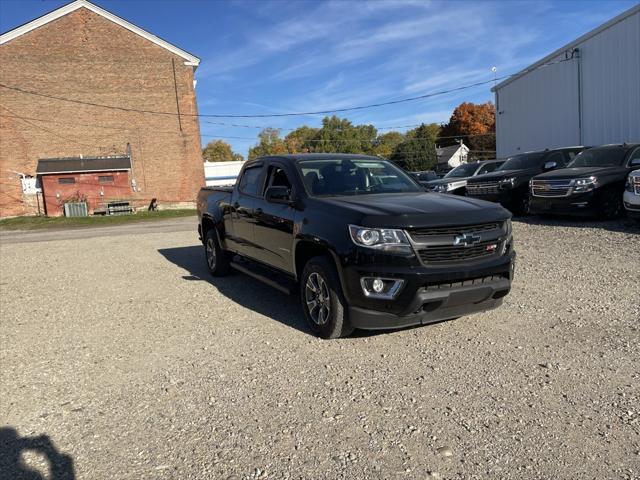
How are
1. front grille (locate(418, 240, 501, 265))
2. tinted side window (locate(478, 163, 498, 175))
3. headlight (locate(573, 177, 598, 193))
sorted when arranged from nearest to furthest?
front grille (locate(418, 240, 501, 265)) < headlight (locate(573, 177, 598, 193)) < tinted side window (locate(478, 163, 498, 175))

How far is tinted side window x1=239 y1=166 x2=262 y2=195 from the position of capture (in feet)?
21.6

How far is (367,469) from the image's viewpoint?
9.07 feet

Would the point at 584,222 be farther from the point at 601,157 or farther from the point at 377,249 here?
the point at 377,249

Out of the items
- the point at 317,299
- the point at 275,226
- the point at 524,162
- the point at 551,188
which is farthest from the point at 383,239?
the point at 524,162

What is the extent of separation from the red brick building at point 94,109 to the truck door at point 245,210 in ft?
84.7

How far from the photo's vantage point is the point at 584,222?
11.9 meters

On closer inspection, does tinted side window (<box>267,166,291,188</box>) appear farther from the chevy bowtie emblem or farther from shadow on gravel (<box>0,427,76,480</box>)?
shadow on gravel (<box>0,427,76,480</box>)

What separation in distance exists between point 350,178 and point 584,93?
17.8 meters

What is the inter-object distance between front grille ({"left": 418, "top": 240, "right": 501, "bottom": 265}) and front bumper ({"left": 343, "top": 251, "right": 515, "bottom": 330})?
0.08 meters

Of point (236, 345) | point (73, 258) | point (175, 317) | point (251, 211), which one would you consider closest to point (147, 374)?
point (236, 345)

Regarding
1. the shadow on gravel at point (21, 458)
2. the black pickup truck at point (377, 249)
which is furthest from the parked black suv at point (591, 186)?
the shadow on gravel at point (21, 458)

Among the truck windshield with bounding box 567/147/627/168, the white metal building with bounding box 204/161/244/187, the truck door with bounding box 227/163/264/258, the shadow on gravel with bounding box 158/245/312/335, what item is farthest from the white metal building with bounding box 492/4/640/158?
the white metal building with bounding box 204/161/244/187

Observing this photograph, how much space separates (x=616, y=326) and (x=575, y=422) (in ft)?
6.75

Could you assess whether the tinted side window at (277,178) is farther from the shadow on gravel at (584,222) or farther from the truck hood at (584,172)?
the truck hood at (584,172)
